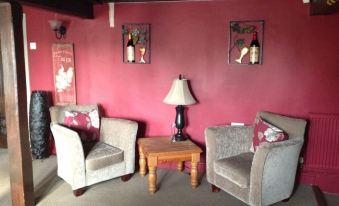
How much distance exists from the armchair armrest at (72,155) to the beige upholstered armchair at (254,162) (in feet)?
4.00

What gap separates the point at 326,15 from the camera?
9.77 ft

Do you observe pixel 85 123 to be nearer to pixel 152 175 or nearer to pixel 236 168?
pixel 152 175

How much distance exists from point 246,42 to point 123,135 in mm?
1626

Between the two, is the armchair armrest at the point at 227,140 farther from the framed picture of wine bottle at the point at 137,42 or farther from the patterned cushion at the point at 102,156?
the framed picture of wine bottle at the point at 137,42

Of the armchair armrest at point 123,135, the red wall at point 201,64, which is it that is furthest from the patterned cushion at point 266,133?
the armchair armrest at point 123,135

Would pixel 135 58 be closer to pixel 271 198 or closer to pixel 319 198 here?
pixel 271 198

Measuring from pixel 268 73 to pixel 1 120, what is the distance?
11.8 ft

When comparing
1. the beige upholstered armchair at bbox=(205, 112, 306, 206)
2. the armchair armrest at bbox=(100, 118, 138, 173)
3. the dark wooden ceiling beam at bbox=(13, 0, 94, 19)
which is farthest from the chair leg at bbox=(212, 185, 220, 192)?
the dark wooden ceiling beam at bbox=(13, 0, 94, 19)

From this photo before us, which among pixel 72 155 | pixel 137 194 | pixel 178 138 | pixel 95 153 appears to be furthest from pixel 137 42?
pixel 137 194

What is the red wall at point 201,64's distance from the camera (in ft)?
10.1

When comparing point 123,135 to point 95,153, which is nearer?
point 95,153

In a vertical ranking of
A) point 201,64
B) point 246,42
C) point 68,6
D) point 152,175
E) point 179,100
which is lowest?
point 152,175

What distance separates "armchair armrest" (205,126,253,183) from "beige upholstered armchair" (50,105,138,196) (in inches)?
31.4

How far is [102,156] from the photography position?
118 inches
